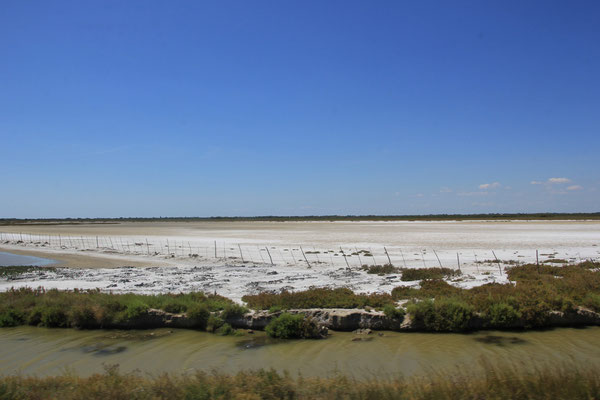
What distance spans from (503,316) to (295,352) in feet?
21.6

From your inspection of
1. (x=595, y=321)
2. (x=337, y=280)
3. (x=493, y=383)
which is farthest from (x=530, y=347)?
(x=337, y=280)

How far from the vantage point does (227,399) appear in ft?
20.8

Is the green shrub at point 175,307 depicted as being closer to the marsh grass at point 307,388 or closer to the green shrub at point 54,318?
the green shrub at point 54,318

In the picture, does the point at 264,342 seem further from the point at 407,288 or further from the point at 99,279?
the point at 99,279

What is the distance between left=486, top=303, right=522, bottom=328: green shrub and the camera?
1220cm

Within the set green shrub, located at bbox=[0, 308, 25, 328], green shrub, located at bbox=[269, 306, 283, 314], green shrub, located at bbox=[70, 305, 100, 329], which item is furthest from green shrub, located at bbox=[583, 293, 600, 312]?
green shrub, located at bbox=[0, 308, 25, 328]

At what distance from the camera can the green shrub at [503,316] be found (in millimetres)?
12195

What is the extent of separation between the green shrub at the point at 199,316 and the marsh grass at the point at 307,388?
5.98m

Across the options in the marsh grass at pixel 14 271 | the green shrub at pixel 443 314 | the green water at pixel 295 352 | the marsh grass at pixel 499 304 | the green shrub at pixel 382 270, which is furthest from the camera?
the marsh grass at pixel 14 271

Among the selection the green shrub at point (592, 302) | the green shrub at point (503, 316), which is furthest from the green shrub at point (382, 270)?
the green shrub at point (592, 302)

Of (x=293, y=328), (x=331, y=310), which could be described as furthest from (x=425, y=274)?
(x=293, y=328)

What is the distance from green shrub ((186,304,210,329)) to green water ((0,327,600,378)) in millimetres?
438

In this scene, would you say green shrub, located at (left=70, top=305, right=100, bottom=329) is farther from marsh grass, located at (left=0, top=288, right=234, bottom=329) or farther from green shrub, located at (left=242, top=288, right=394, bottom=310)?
green shrub, located at (left=242, top=288, right=394, bottom=310)

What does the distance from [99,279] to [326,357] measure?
55.5 feet
